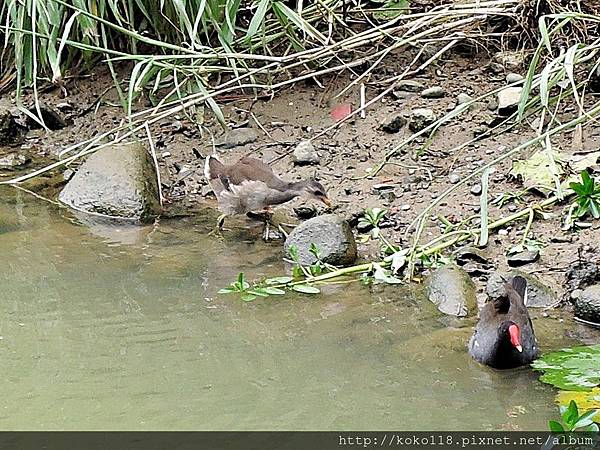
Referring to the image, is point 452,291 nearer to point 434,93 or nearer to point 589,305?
point 589,305

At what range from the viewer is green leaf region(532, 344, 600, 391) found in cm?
389

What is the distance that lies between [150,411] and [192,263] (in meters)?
1.92

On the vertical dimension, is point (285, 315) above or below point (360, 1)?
below

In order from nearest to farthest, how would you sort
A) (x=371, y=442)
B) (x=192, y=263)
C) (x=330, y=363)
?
(x=371, y=442) < (x=330, y=363) < (x=192, y=263)

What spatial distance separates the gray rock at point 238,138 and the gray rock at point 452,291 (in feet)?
8.44

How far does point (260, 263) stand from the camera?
563cm

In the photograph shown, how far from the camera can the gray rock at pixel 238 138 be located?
287 inches

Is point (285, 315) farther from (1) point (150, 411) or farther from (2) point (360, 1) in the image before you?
(2) point (360, 1)

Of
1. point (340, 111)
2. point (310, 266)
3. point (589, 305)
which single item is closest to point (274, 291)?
point (310, 266)

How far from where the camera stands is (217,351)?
436cm

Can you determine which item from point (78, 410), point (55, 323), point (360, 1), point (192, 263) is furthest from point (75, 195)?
point (78, 410)

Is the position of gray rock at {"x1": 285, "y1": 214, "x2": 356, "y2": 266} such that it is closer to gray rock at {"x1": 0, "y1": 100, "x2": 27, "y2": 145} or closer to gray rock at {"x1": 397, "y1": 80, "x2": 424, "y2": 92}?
gray rock at {"x1": 397, "y1": 80, "x2": 424, "y2": 92}

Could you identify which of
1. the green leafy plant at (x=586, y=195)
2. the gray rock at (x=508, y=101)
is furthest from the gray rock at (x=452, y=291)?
the gray rock at (x=508, y=101)

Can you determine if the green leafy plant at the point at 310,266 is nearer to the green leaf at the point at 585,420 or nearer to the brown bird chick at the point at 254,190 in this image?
the brown bird chick at the point at 254,190
